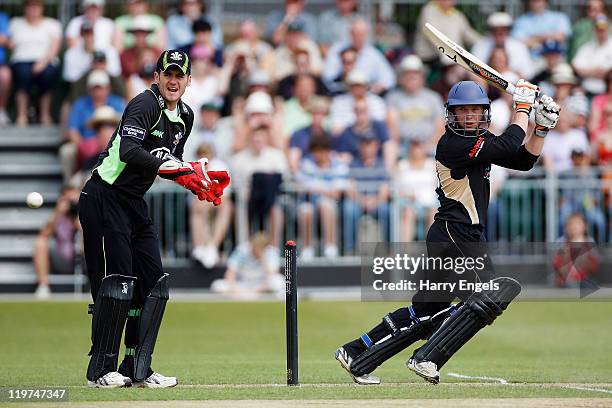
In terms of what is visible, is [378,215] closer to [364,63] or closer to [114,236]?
[364,63]

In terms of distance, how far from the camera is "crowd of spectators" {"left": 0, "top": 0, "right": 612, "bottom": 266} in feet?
64.3

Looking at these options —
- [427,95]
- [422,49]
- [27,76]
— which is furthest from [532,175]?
[27,76]

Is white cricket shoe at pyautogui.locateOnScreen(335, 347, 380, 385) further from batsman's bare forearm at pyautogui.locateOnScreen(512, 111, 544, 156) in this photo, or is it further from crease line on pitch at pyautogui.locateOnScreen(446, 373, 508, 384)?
batsman's bare forearm at pyautogui.locateOnScreen(512, 111, 544, 156)

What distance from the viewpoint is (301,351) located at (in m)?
14.1

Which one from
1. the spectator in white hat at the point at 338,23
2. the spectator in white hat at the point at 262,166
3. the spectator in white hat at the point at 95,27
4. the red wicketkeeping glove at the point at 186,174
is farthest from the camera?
the spectator in white hat at the point at 338,23

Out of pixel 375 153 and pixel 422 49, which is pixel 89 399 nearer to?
pixel 375 153

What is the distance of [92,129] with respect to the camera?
19.9 metres

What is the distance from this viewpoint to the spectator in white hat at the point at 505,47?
21.2 metres

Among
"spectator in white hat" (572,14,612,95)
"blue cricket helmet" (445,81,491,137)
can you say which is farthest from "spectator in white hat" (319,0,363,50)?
"blue cricket helmet" (445,81,491,137)

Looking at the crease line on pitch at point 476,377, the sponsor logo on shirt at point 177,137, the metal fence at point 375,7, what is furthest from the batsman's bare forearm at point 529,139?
the metal fence at point 375,7

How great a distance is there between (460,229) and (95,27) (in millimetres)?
12361

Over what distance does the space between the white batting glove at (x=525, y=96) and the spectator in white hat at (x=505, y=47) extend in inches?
428

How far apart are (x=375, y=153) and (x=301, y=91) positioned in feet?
5.53

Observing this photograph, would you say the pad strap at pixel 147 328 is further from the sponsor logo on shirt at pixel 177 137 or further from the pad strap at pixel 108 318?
the sponsor logo on shirt at pixel 177 137
